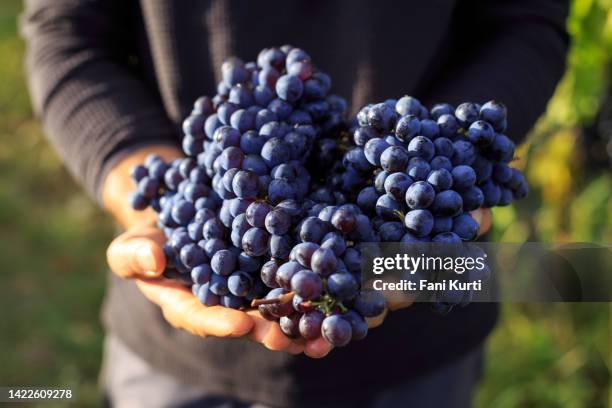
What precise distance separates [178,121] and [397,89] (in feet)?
1.32

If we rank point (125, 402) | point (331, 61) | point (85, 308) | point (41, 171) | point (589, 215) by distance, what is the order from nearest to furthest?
1. point (331, 61)
2. point (125, 402)
3. point (589, 215)
4. point (85, 308)
5. point (41, 171)

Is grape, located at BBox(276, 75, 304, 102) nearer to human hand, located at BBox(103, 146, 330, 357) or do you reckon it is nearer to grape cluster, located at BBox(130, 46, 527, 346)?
grape cluster, located at BBox(130, 46, 527, 346)

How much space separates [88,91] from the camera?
1157 millimetres

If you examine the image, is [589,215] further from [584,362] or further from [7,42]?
[7,42]

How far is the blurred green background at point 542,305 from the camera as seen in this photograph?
1746mm

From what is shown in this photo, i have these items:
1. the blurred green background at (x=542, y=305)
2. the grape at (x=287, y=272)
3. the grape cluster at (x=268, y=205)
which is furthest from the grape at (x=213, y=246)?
the blurred green background at (x=542, y=305)

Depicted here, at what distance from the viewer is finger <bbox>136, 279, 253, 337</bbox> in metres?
0.76

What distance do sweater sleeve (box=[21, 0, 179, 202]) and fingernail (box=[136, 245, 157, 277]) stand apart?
32 centimetres

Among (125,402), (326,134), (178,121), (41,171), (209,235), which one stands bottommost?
(125,402)

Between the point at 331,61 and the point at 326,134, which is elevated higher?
the point at 331,61

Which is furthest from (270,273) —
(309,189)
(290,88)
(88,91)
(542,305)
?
(542,305)

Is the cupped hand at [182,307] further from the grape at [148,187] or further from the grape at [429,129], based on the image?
the grape at [429,129]

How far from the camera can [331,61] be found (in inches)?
43.5

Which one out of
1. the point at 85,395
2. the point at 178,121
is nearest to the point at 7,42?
the point at 85,395
